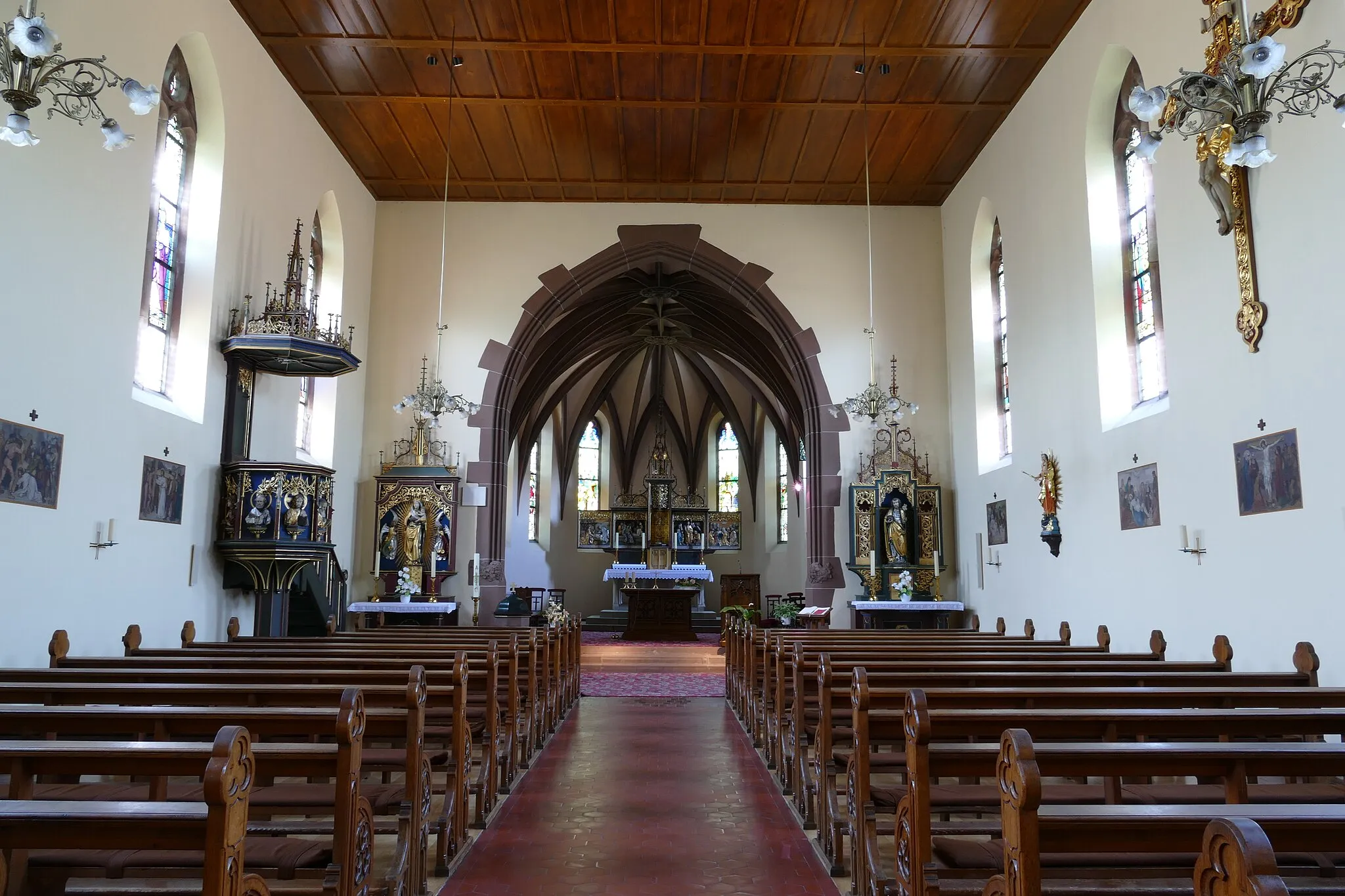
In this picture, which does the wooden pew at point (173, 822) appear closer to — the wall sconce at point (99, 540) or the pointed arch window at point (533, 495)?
the wall sconce at point (99, 540)

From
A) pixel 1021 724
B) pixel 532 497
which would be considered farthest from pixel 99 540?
pixel 532 497

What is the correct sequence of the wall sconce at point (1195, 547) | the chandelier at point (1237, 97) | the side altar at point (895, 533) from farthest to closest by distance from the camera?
the side altar at point (895, 533) < the wall sconce at point (1195, 547) < the chandelier at point (1237, 97)

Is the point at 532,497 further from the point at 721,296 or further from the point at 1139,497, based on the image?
the point at 1139,497

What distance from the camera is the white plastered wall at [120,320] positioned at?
6.64 meters

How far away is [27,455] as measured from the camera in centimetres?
659

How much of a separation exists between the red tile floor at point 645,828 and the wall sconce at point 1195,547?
3.89 meters

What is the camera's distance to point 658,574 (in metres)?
19.3

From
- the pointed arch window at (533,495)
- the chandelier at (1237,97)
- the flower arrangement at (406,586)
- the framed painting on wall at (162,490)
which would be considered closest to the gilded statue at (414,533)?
the flower arrangement at (406,586)

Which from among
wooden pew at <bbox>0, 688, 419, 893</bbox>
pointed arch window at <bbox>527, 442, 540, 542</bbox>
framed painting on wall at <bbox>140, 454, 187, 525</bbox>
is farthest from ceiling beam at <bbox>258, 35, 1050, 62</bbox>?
pointed arch window at <bbox>527, 442, 540, 542</bbox>

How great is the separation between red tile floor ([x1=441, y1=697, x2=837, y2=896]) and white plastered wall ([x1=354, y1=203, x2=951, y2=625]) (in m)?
7.02

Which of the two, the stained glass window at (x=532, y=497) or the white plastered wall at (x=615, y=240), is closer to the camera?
the white plastered wall at (x=615, y=240)

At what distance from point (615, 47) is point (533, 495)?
50.8 ft

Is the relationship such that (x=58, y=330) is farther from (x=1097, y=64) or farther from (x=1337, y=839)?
(x=1097, y=64)

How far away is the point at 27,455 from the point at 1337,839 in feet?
24.6
